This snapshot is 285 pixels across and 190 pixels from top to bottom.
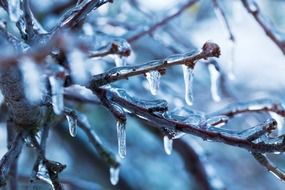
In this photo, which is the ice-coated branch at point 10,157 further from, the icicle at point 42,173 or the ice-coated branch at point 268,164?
the ice-coated branch at point 268,164

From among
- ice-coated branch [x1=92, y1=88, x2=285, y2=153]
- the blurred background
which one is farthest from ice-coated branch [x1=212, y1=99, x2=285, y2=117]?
ice-coated branch [x1=92, y1=88, x2=285, y2=153]

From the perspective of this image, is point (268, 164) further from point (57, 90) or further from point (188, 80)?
point (57, 90)

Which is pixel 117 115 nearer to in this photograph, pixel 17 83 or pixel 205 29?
pixel 17 83

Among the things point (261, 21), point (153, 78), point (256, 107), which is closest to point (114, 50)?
point (153, 78)

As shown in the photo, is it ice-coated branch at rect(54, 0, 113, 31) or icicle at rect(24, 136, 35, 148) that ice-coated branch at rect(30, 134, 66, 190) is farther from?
ice-coated branch at rect(54, 0, 113, 31)

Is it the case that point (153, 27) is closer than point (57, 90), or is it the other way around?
point (57, 90)

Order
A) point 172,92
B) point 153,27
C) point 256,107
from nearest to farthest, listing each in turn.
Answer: point 256,107
point 153,27
point 172,92

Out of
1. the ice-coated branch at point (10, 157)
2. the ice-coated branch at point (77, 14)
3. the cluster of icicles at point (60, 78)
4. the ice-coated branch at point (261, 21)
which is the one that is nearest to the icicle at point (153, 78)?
the cluster of icicles at point (60, 78)
